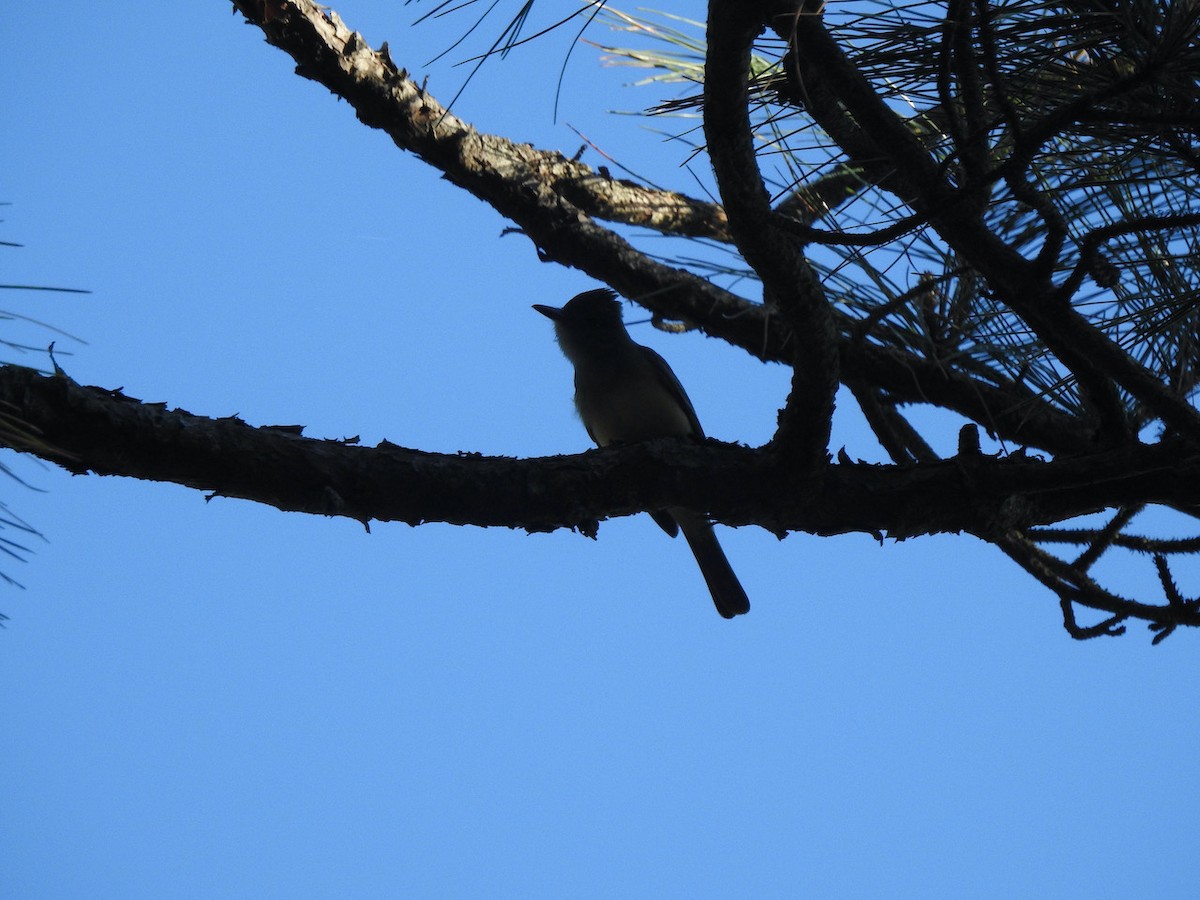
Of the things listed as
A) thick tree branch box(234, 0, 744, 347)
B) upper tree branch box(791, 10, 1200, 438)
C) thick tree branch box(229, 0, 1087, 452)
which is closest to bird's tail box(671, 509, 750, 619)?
thick tree branch box(229, 0, 1087, 452)

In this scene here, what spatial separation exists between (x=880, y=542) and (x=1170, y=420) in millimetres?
879

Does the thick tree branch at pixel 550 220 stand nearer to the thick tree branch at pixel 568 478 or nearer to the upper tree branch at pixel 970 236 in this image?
the thick tree branch at pixel 568 478

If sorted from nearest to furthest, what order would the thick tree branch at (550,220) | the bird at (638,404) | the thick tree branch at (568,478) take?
the thick tree branch at (568,478) < the thick tree branch at (550,220) < the bird at (638,404)

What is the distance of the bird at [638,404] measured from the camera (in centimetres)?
488

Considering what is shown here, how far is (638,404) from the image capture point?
192 inches

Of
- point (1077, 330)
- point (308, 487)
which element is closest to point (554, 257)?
point (308, 487)

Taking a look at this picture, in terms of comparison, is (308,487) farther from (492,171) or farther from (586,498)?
(492,171)

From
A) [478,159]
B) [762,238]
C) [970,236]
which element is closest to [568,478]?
[762,238]

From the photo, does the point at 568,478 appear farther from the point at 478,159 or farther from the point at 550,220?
the point at 478,159

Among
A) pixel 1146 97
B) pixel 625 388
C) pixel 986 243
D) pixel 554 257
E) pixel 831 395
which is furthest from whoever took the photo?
pixel 625 388

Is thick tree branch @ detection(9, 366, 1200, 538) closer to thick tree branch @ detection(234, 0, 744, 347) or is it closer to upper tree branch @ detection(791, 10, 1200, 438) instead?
upper tree branch @ detection(791, 10, 1200, 438)

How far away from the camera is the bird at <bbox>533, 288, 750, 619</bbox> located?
16.0ft

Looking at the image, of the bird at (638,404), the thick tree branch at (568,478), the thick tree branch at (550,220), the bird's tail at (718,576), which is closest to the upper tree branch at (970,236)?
the thick tree branch at (568,478)

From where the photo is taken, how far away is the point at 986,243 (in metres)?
2.26
